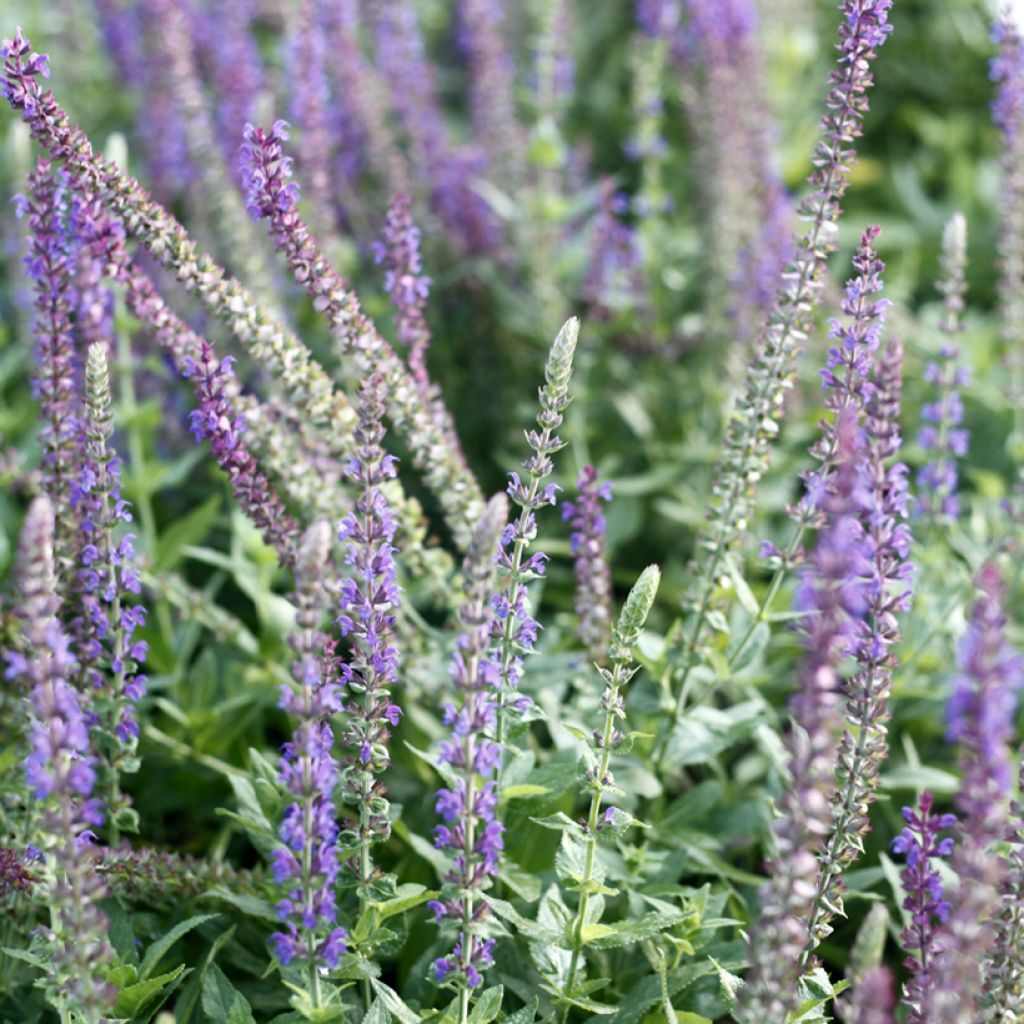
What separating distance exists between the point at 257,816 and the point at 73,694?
2.26 feet

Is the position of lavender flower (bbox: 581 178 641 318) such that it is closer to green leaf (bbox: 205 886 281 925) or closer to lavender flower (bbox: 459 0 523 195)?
lavender flower (bbox: 459 0 523 195)

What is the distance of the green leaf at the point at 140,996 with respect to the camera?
3.09 metres

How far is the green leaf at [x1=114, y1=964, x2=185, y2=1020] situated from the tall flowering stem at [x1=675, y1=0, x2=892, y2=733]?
1723mm

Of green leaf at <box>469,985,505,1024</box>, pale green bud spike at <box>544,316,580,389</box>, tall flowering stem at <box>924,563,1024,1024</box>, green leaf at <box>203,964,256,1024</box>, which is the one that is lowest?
green leaf at <box>203,964,256,1024</box>

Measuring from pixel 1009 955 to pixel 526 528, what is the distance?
4.99ft

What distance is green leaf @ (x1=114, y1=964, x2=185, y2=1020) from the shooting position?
10.1 feet

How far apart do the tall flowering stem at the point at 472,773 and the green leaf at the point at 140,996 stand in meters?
0.70

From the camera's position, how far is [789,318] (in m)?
3.60

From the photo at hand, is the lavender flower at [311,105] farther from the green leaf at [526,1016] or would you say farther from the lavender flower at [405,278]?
the green leaf at [526,1016]

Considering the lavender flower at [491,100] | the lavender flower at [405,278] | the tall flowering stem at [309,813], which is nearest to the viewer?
the tall flowering stem at [309,813]

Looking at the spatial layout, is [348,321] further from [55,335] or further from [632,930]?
[632,930]

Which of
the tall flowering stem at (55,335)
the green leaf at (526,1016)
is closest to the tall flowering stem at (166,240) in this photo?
the tall flowering stem at (55,335)

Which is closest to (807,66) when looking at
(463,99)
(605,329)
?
(463,99)

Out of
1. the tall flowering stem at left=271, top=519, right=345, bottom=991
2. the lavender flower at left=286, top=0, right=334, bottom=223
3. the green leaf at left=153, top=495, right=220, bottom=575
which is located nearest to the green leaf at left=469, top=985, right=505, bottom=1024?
the tall flowering stem at left=271, top=519, right=345, bottom=991
